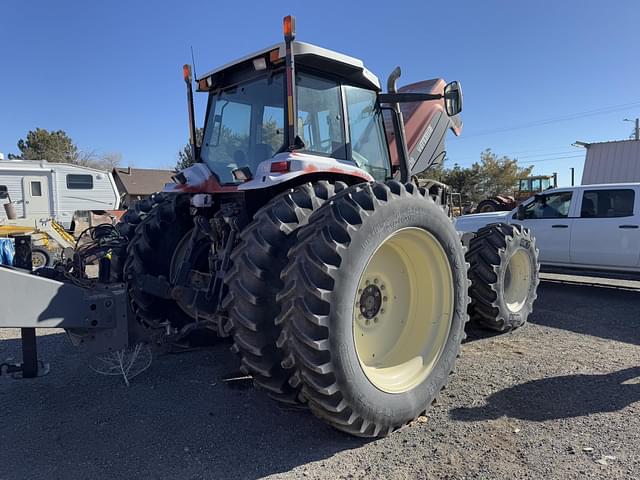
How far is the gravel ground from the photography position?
2734mm

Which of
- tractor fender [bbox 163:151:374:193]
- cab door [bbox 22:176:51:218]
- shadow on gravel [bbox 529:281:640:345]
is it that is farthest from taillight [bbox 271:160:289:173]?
cab door [bbox 22:176:51:218]

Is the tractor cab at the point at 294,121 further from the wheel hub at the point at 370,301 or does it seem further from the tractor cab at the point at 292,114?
the wheel hub at the point at 370,301

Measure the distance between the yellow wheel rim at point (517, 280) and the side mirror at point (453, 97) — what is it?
7.03 feet

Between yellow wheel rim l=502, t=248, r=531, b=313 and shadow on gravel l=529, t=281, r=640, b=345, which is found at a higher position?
yellow wheel rim l=502, t=248, r=531, b=313

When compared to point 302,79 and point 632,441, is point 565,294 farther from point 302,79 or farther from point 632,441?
point 302,79

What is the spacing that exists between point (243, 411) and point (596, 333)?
4295 millimetres

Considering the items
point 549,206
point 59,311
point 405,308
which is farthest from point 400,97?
point 549,206

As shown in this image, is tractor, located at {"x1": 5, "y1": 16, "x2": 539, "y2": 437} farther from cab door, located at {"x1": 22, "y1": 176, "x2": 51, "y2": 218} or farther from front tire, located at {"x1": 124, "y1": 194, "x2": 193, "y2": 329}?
cab door, located at {"x1": 22, "y1": 176, "x2": 51, "y2": 218}

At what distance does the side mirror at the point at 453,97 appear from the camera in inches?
166

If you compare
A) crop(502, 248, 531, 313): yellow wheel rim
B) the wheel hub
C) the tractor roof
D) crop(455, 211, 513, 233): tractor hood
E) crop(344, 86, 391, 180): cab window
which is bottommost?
crop(502, 248, 531, 313): yellow wheel rim

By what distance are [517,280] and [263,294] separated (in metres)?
4.07

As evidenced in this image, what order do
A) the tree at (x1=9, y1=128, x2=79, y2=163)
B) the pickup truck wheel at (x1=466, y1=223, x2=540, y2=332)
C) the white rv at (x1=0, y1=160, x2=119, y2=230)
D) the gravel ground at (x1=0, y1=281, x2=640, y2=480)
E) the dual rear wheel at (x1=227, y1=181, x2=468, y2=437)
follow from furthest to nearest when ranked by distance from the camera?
the tree at (x1=9, y1=128, x2=79, y2=163) → the white rv at (x1=0, y1=160, x2=119, y2=230) → the pickup truck wheel at (x1=466, y1=223, x2=540, y2=332) → the gravel ground at (x1=0, y1=281, x2=640, y2=480) → the dual rear wheel at (x1=227, y1=181, x2=468, y2=437)

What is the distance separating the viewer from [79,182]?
15930mm

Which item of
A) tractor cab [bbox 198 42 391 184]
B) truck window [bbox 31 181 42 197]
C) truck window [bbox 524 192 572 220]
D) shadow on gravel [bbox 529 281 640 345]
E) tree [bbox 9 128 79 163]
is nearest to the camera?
tractor cab [bbox 198 42 391 184]
